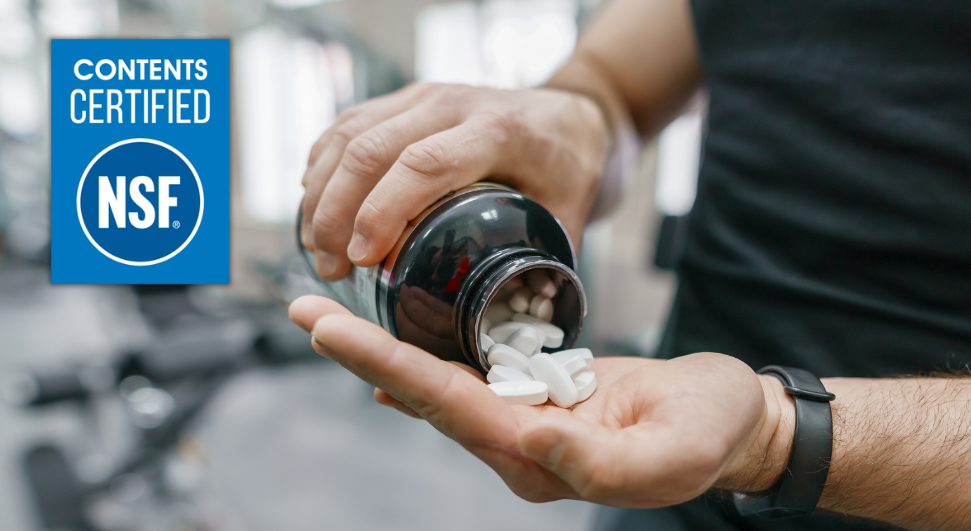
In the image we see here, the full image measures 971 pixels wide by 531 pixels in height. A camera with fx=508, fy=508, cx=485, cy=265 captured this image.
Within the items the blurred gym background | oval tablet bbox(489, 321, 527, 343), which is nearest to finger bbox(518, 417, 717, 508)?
oval tablet bbox(489, 321, 527, 343)

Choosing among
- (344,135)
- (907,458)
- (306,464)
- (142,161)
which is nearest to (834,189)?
(907,458)

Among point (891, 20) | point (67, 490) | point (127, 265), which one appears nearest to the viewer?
point (891, 20)

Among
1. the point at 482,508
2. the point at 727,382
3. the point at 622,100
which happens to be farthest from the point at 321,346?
the point at 482,508

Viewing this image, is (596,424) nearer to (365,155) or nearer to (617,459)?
(617,459)

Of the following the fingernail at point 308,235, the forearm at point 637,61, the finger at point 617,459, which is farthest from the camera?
the forearm at point 637,61

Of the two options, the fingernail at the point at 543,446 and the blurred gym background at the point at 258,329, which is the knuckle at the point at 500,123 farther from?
the blurred gym background at the point at 258,329

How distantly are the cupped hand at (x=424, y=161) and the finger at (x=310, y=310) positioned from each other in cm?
11

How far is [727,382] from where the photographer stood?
0.46m

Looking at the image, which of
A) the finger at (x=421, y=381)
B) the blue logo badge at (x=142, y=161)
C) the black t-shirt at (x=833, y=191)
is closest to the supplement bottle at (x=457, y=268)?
the finger at (x=421, y=381)

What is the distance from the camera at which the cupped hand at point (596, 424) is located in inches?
15.0

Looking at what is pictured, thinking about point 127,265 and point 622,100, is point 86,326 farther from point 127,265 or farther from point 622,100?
point 622,100

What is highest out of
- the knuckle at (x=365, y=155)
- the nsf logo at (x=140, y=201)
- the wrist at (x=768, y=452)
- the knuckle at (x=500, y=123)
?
the knuckle at (x=500, y=123)

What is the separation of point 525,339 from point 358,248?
0.22 meters

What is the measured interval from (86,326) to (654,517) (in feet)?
→ 14.3
